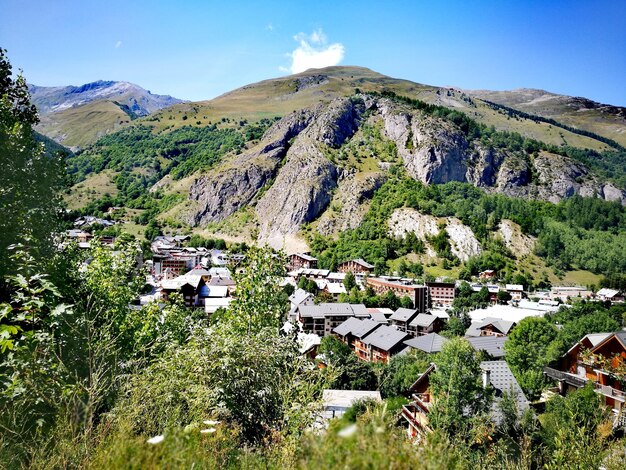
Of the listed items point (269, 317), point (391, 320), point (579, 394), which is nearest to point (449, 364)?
point (579, 394)

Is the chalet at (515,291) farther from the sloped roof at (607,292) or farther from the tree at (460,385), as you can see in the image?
the tree at (460,385)

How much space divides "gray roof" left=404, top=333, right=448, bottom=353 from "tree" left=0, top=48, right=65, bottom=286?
26449mm

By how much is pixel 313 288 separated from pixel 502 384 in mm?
37758

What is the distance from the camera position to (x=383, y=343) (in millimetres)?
A: 32281

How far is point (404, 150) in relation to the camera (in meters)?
104

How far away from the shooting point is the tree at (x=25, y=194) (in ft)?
18.3

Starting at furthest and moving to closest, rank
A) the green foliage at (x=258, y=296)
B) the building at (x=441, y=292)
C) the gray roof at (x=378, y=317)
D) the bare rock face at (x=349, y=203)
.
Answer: the bare rock face at (x=349, y=203), the building at (x=441, y=292), the gray roof at (x=378, y=317), the green foliage at (x=258, y=296)

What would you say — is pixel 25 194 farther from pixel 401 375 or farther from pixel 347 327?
pixel 347 327

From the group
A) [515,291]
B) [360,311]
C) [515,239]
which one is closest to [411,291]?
[360,311]

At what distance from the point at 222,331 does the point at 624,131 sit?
252 metres

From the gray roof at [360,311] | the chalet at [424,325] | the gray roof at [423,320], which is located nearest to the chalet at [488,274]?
the chalet at [424,325]

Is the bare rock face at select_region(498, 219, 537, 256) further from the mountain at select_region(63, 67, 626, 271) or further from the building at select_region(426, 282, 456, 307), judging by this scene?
the building at select_region(426, 282, 456, 307)

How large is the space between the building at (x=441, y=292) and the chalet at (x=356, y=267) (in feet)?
39.6

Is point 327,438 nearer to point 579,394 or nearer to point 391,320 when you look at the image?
point 579,394
